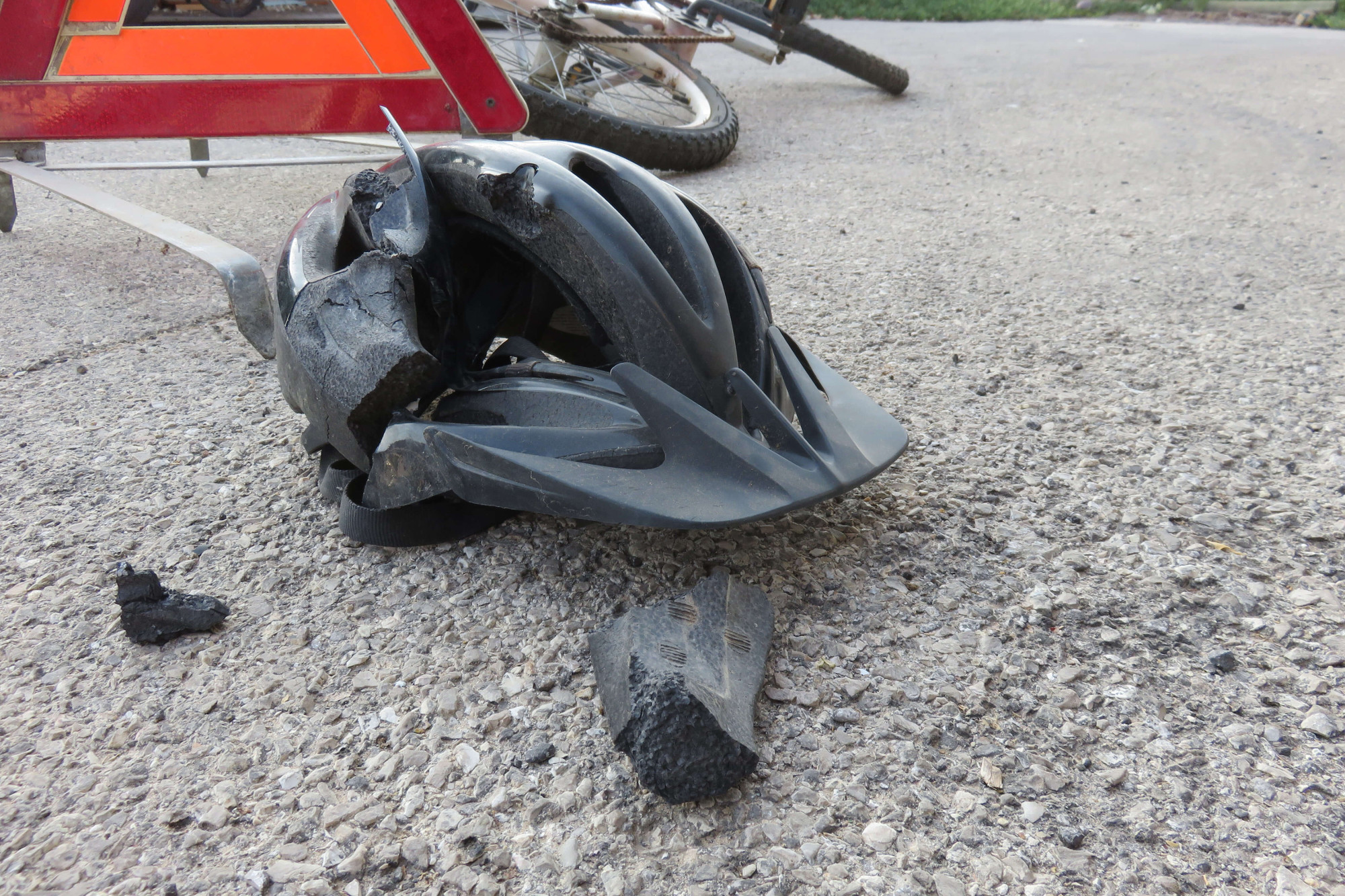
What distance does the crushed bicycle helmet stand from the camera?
1.48 metres

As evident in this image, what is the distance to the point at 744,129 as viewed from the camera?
580 cm

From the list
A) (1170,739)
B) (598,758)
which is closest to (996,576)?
(1170,739)

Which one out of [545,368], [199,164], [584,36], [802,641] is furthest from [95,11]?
[802,641]

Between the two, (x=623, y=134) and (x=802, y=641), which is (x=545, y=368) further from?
(x=623, y=134)

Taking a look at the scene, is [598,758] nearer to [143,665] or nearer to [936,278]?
[143,665]

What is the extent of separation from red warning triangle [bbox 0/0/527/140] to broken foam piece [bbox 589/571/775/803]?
2.85 meters

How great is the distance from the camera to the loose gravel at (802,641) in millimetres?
1153

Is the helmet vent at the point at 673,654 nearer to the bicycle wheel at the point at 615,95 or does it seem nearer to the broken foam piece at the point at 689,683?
the broken foam piece at the point at 689,683

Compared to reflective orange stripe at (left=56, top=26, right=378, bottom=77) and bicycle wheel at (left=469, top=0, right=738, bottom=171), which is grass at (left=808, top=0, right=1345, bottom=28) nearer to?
bicycle wheel at (left=469, top=0, right=738, bottom=171)

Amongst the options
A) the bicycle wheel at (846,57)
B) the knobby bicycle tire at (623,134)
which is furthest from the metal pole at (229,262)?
the bicycle wheel at (846,57)

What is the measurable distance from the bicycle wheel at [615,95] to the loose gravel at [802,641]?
2017 mm

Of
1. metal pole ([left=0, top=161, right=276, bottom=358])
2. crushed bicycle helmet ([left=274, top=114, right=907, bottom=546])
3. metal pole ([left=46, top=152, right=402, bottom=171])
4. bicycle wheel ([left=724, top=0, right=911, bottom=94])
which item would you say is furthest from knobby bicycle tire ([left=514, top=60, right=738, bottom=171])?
crushed bicycle helmet ([left=274, top=114, right=907, bottom=546])

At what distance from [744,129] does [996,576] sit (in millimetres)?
4720

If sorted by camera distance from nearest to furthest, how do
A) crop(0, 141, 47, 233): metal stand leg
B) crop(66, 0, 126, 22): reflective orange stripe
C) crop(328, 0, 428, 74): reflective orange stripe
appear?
crop(66, 0, 126, 22): reflective orange stripe → crop(328, 0, 428, 74): reflective orange stripe → crop(0, 141, 47, 233): metal stand leg
